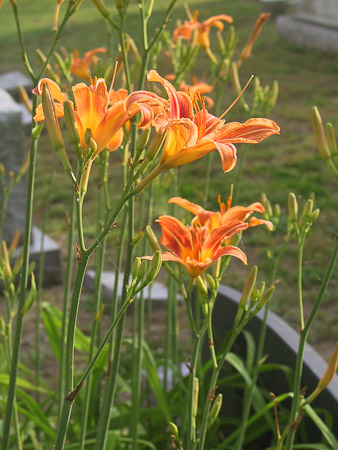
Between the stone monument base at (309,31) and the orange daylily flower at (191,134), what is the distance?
7.25m

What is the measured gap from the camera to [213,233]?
3.49ft

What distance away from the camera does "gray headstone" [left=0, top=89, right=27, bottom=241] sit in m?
3.30

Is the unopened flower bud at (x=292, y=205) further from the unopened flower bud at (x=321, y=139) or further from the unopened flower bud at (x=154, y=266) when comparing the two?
the unopened flower bud at (x=154, y=266)

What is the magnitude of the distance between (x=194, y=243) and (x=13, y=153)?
95.4 inches

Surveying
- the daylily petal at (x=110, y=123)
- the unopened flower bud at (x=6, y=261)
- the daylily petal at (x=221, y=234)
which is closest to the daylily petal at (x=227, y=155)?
the daylily petal at (x=110, y=123)

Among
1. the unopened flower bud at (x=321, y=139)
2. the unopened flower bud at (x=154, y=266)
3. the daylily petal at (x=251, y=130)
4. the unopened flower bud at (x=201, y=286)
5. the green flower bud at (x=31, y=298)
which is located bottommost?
the green flower bud at (x=31, y=298)

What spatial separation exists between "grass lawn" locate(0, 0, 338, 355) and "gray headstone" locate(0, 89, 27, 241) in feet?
1.33

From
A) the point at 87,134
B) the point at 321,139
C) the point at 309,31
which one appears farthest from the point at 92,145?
the point at 309,31

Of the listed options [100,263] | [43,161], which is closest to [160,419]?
[100,263]

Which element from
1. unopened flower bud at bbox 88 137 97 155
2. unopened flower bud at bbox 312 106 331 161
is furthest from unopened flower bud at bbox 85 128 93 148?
unopened flower bud at bbox 312 106 331 161

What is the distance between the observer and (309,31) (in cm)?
816

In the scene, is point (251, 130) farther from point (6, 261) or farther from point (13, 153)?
point (13, 153)

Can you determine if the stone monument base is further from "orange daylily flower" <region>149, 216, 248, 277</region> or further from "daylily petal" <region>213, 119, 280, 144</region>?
→ "daylily petal" <region>213, 119, 280, 144</region>

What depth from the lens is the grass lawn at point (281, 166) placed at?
11.0 ft
